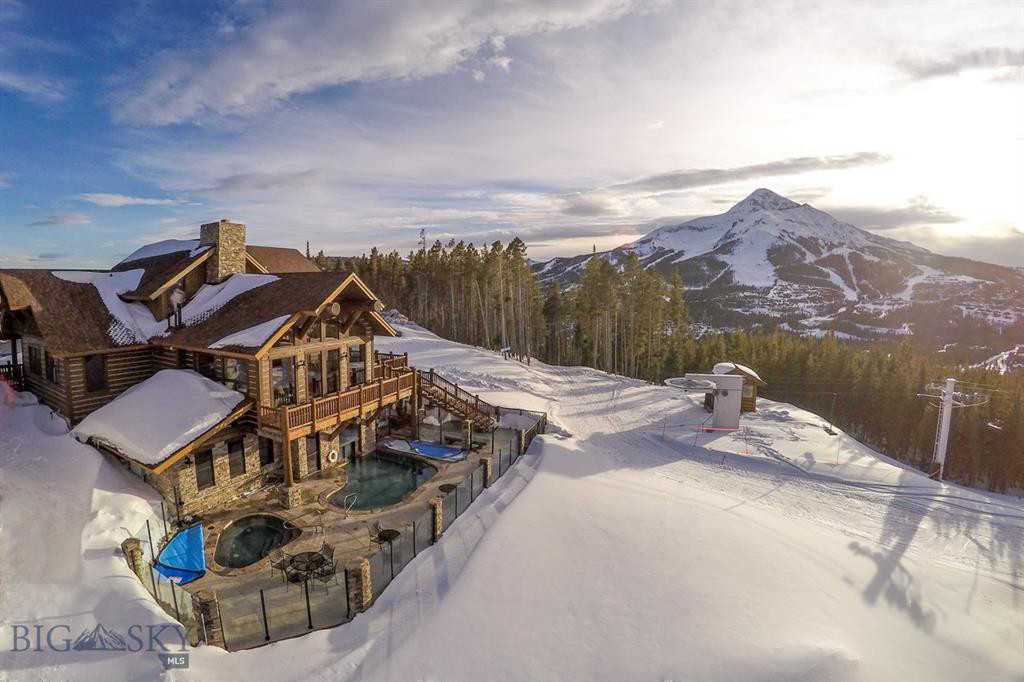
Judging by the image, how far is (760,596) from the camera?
11.7 meters

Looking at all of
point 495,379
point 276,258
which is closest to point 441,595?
point 495,379

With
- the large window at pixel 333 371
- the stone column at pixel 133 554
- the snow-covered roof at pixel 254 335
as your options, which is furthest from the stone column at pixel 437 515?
the large window at pixel 333 371

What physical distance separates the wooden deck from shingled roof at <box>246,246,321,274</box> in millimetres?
17941

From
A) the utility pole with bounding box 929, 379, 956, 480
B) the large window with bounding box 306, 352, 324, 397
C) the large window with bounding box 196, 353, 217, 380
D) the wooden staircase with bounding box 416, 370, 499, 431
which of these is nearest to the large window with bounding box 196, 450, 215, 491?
the large window with bounding box 196, 353, 217, 380

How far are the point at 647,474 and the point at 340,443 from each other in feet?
42.1

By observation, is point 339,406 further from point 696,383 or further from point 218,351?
point 696,383

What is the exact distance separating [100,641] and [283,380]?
988 centimetres

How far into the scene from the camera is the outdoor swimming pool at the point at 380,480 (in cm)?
1738

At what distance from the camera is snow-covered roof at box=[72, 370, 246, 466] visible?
48.0 ft

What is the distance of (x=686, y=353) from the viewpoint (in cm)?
5312

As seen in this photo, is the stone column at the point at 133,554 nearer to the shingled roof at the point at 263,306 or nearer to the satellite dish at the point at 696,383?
the shingled roof at the point at 263,306

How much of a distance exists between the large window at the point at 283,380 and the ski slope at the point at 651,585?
16.5 ft

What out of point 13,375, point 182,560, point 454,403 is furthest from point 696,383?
point 13,375

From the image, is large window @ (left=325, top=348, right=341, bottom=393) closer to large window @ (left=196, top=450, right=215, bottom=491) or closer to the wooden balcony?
the wooden balcony
